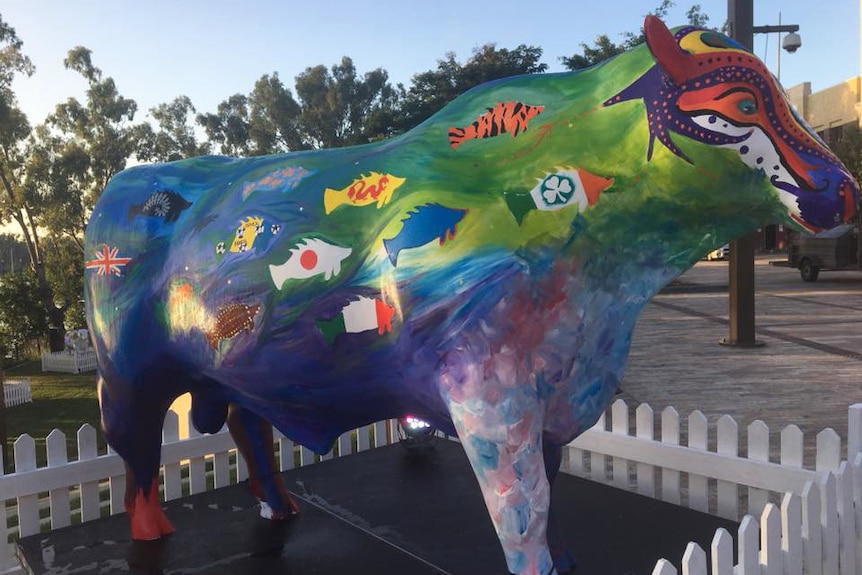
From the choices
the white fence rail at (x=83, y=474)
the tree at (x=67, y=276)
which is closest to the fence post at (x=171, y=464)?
the white fence rail at (x=83, y=474)

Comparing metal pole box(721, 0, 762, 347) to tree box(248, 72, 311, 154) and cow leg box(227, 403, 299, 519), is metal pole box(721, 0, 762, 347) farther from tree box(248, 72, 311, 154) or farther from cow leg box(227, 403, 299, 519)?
tree box(248, 72, 311, 154)

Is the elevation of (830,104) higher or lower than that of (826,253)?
higher

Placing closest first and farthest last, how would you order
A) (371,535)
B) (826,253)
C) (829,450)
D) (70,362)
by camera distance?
1. (829,450)
2. (371,535)
3. (70,362)
4. (826,253)

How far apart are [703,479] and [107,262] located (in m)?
2.79

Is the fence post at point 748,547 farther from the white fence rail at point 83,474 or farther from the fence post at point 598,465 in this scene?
the white fence rail at point 83,474

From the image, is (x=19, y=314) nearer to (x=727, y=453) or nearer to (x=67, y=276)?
(x=67, y=276)

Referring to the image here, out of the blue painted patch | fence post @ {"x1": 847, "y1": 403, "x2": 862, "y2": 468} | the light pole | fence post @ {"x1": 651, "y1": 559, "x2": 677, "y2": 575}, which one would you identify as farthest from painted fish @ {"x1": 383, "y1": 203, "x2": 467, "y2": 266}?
the light pole

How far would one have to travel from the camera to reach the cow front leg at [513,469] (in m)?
1.91

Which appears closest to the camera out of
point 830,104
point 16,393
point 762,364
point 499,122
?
point 499,122

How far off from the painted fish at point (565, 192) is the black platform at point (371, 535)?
4.71ft

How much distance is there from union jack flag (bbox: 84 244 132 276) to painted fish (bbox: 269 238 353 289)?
769 mm

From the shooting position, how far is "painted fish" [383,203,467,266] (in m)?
1.96

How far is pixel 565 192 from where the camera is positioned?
1.93 meters

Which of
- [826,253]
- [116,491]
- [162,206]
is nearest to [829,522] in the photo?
[162,206]
